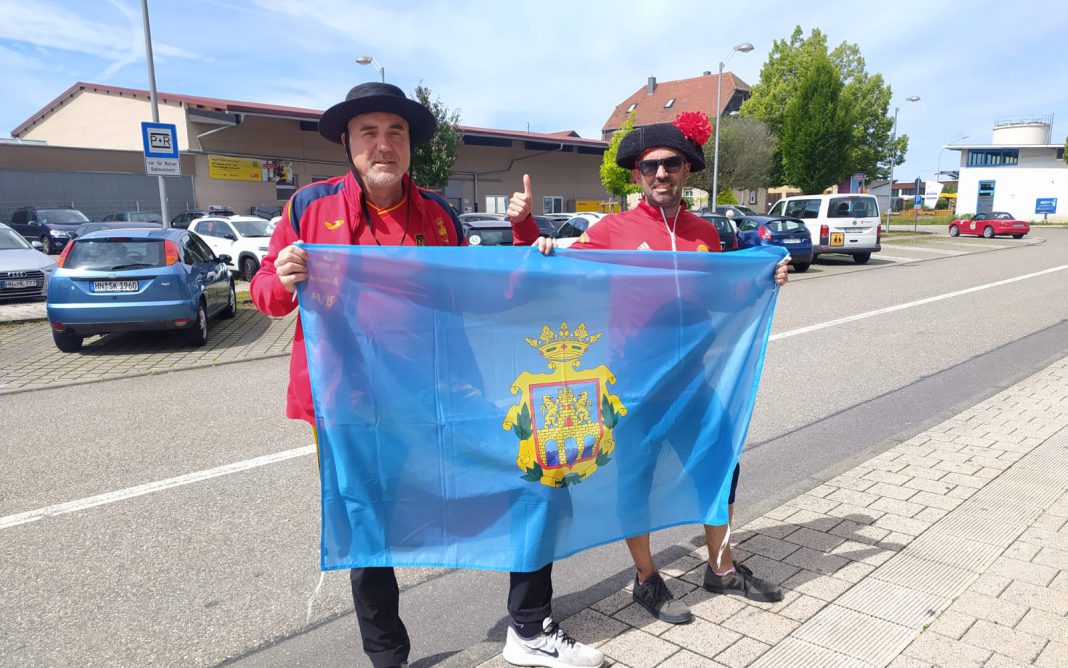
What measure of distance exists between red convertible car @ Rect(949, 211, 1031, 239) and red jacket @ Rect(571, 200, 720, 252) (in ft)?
138

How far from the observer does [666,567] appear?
3490mm

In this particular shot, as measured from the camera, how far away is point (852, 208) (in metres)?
20.7

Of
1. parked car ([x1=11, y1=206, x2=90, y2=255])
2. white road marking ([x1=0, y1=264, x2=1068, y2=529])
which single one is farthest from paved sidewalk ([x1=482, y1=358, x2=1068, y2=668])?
parked car ([x1=11, y1=206, x2=90, y2=255])

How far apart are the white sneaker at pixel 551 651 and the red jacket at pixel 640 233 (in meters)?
1.50

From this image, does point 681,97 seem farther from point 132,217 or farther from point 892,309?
point 892,309

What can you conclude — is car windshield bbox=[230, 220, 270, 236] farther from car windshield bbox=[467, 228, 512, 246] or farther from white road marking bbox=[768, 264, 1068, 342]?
white road marking bbox=[768, 264, 1068, 342]

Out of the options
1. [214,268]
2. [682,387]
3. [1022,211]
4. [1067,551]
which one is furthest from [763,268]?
[1022,211]

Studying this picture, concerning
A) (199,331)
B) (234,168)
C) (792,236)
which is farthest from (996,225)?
(199,331)

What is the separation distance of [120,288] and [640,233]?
811 cm

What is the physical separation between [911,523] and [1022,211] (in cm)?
7761

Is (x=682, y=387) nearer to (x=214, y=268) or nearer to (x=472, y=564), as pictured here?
(x=472, y=564)

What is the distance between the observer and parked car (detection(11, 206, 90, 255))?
2419 cm

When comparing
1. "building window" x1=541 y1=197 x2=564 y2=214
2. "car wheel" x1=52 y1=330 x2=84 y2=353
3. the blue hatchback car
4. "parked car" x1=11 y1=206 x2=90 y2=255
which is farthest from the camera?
"building window" x1=541 y1=197 x2=564 y2=214

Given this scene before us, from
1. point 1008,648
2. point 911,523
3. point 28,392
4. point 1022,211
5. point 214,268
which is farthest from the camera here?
point 1022,211
